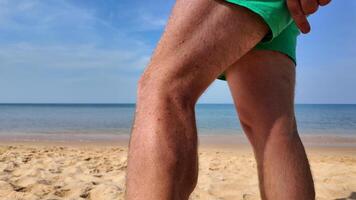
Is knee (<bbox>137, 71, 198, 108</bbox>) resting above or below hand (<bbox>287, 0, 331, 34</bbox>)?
below

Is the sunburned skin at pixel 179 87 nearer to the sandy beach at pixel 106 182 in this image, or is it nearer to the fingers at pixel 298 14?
the fingers at pixel 298 14

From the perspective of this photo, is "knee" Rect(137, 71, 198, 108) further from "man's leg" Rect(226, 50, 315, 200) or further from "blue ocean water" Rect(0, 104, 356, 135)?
"blue ocean water" Rect(0, 104, 356, 135)

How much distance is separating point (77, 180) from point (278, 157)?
2.33m

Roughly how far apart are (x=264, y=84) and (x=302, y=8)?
252 millimetres

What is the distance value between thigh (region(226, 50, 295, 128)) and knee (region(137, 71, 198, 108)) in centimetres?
29

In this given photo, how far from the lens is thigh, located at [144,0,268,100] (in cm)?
81

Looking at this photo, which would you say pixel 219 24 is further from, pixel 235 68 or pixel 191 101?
pixel 235 68

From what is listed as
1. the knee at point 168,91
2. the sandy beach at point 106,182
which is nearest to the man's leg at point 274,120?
the knee at point 168,91

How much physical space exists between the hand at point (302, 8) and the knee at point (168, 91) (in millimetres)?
292

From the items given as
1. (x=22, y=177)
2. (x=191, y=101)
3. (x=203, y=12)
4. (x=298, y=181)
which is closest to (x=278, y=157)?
(x=298, y=181)

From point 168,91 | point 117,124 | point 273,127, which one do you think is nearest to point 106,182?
point 273,127

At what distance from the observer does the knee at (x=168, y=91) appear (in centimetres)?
80

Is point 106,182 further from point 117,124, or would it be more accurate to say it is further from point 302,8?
point 117,124

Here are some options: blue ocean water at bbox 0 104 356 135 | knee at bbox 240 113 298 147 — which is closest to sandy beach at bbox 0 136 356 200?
knee at bbox 240 113 298 147
